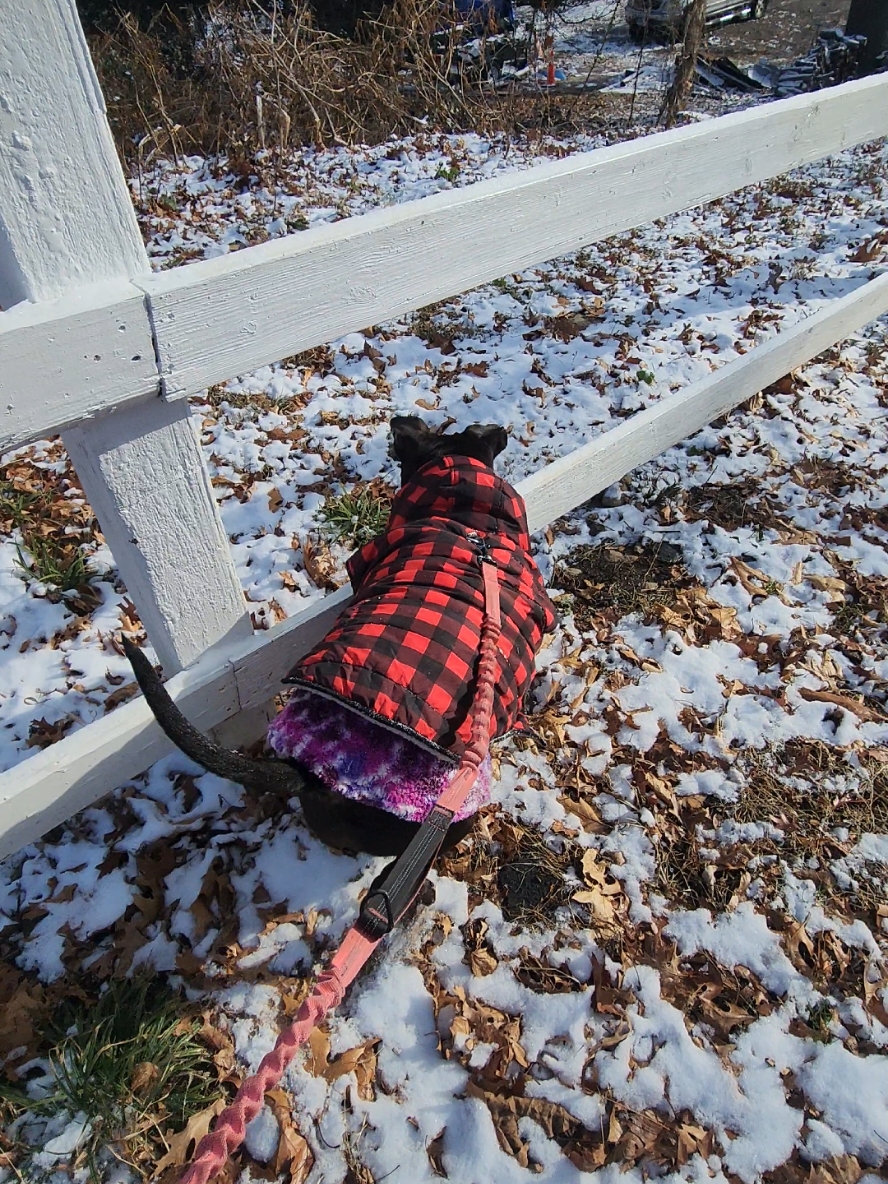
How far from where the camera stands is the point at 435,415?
4137 mm

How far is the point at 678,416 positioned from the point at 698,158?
1.13 m

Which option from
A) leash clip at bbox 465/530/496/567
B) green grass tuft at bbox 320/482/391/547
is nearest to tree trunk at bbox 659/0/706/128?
green grass tuft at bbox 320/482/391/547

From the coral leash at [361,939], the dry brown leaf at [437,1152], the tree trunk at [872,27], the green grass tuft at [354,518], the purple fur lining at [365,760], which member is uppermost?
the tree trunk at [872,27]

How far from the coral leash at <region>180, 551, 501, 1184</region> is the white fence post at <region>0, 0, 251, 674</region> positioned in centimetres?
83

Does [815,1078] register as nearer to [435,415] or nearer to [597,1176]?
[597,1176]

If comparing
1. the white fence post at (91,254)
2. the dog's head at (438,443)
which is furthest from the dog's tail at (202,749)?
the dog's head at (438,443)

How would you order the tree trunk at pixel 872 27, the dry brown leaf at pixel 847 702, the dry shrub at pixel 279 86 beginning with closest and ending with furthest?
the dry brown leaf at pixel 847 702 → the dry shrub at pixel 279 86 → the tree trunk at pixel 872 27

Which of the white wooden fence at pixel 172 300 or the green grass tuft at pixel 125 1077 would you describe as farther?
the green grass tuft at pixel 125 1077

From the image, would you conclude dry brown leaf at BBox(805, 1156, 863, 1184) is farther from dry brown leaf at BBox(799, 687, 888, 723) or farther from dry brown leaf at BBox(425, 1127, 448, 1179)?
dry brown leaf at BBox(799, 687, 888, 723)

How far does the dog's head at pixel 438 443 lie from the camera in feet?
7.86

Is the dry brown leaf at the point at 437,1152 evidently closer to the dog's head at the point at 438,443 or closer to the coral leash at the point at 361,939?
the coral leash at the point at 361,939

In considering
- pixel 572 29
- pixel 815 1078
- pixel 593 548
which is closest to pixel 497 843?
pixel 815 1078

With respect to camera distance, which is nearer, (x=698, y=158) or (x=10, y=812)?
(x=10, y=812)

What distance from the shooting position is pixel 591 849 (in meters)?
2.32
